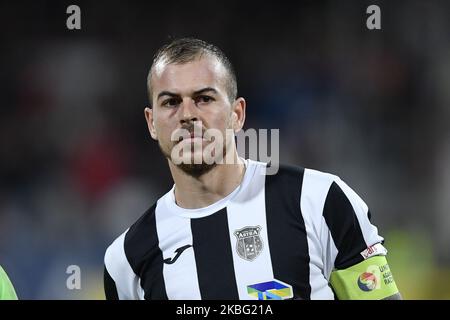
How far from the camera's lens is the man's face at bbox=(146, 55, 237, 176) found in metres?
2.16

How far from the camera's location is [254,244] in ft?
7.26

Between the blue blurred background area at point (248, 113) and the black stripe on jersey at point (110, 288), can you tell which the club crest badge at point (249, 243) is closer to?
the black stripe on jersey at point (110, 288)

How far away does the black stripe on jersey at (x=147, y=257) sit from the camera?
2.23 meters

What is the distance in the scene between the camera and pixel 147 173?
3865mm

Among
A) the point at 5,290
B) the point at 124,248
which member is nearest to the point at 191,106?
the point at 124,248

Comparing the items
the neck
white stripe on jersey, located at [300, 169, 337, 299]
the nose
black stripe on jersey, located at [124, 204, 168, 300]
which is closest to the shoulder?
black stripe on jersey, located at [124, 204, 168, 300]

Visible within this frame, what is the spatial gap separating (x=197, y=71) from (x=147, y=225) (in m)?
0.58

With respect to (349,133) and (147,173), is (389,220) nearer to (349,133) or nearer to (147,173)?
(349,133)

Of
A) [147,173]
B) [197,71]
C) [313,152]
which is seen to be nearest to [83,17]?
[147,173]

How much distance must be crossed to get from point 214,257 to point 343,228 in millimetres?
437

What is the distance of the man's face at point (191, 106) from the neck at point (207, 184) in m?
0.04

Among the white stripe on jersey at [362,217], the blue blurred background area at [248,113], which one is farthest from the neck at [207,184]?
the blue blurred background area at [248,113]

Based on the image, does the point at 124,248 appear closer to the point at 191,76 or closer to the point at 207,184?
the point at 207,184

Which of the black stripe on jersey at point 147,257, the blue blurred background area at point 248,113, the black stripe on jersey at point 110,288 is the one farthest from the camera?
the blue blurred background area at point 248,113
